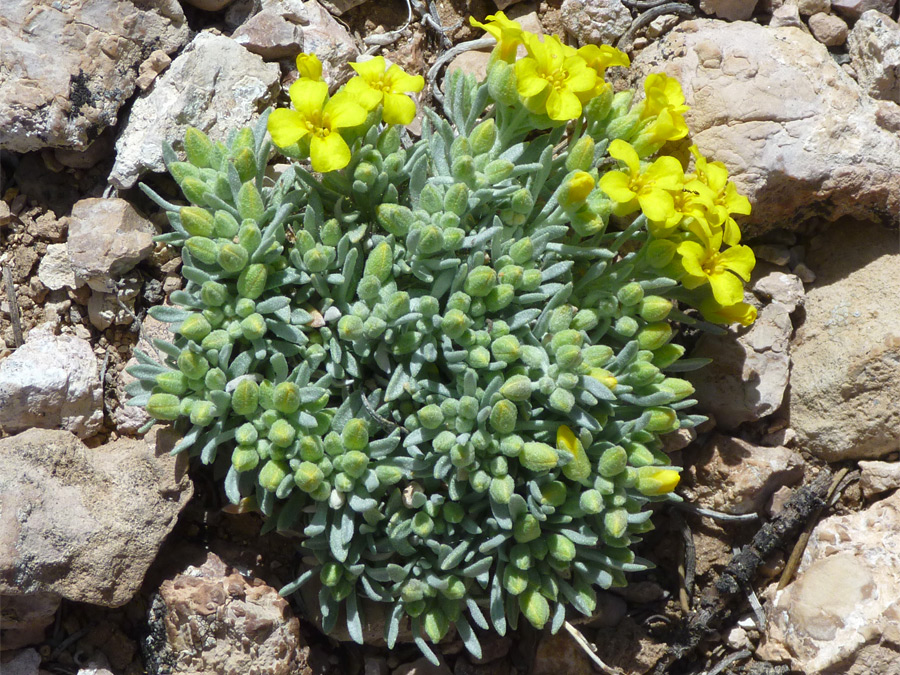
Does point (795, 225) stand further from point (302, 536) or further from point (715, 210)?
point (302, 536)

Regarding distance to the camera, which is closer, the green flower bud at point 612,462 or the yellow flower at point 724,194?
the green flower bud at point 612,462

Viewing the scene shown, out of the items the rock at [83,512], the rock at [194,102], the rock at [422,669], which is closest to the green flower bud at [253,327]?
the rock at [83,512]

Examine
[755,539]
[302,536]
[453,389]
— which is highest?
[453,389]

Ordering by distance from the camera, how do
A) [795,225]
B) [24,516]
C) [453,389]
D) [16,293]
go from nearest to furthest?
1. [24,516]
2. [453,389]
3. [16,293]
4. [795,225]

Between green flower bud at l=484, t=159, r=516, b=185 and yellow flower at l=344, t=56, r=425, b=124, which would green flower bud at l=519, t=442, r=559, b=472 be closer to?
green flower bud at l=484, t=159, r=516, b=185

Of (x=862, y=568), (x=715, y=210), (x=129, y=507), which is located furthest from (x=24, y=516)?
(x=862, y=568)

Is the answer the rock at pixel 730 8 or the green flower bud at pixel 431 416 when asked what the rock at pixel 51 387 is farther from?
the rock at pixel 730 8
